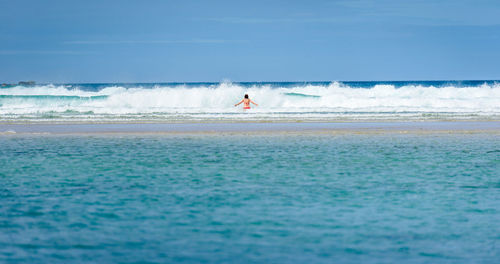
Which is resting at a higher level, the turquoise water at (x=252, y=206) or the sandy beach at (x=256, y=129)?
the sandy beach at (x=256, y=129)

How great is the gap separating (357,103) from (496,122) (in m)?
22.8

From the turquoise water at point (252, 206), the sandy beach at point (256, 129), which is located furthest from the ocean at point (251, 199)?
the sandy beach at point (256, 129)

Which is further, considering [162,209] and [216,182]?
[216,182]

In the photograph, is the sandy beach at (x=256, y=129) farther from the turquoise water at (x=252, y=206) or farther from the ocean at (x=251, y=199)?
the turquoise water at (x=252, y=206)

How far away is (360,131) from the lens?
22.6 meters

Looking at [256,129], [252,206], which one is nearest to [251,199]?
[252,206]

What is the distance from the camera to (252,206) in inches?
335

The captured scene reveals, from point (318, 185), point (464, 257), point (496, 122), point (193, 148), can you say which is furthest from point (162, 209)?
point (496, 122)

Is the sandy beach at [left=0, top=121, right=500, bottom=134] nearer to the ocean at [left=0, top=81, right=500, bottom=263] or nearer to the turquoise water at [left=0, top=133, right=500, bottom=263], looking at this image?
the ocean at [left=0, top=81, right=500, bottom=263]

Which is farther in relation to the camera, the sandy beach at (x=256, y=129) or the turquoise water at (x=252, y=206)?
the sandy beach at (x=256, y=129)

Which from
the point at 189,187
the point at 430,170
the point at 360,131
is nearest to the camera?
the point at 189,187

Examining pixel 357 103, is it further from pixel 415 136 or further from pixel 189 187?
pixel 189 187

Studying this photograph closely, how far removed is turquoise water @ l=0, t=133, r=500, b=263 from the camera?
6332 mm

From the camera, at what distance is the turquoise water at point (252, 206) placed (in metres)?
6.33
